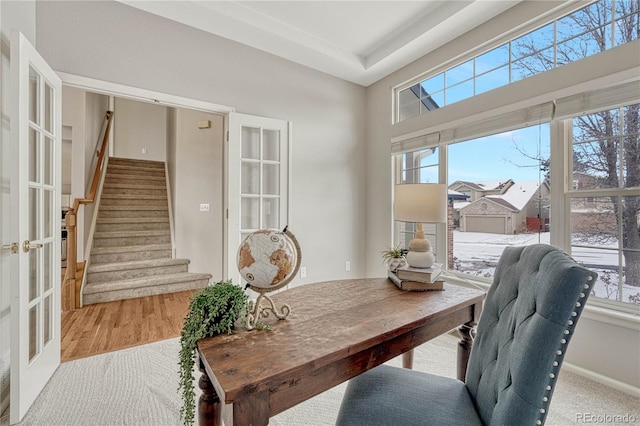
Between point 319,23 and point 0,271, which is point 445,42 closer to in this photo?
point 319,23

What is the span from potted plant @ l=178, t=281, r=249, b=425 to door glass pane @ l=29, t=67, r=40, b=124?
1.77 metres

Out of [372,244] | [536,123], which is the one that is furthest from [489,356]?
[372,244]

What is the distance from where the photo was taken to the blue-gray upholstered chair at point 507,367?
2.37 feet

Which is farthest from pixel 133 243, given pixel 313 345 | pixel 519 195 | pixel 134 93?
pixel 519 195

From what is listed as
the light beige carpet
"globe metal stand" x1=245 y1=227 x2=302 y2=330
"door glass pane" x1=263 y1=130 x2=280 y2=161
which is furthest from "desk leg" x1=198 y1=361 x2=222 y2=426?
"door glass pane" x1=263 y1=130 x2=280 y2=161

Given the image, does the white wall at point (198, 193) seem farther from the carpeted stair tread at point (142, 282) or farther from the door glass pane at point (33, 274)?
the door glass pane at point (33, 274)

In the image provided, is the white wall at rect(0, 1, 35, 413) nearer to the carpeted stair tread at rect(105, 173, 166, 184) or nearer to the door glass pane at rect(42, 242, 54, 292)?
the door glass pane at rect(42, 242, 54, 292)

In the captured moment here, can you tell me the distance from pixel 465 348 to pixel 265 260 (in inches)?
47.1

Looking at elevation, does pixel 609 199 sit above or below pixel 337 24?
below

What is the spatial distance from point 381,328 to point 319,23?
291 cm

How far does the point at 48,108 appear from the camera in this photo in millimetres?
1986

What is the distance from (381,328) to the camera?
109 cm

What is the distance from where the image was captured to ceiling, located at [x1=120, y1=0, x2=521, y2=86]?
99.7 inches

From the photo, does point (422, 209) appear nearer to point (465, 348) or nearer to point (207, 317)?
point (465, 348)
